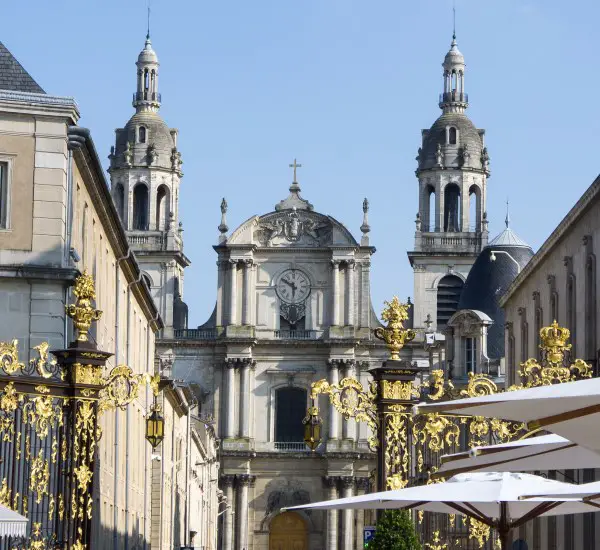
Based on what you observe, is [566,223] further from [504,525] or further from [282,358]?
[282,358]

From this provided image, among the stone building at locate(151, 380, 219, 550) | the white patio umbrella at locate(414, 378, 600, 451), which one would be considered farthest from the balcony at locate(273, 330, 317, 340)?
the white patio umbrella at locate(414, 378, 600, 451)

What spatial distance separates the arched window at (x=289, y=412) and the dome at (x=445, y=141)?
1410 cm

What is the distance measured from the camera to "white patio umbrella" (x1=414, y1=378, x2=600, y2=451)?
12555 millimetres

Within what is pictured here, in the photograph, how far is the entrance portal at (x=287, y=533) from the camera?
284 ft

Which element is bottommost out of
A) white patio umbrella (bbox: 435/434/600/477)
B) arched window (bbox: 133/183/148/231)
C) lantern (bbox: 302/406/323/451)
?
white patio umbrella (bbox: 435/434/600/477)

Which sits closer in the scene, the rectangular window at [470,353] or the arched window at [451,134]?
the rectangular window at [470,353]

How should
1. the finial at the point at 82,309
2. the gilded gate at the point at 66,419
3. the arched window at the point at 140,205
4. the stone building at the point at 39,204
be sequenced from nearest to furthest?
1. the gilded gate at the point at 66,419
2. the finial at the point at 82,309
3. the stone building at the point at 39,204
4. the arched window at the point at 140,205

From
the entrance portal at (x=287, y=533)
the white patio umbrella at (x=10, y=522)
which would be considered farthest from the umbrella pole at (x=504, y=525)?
the entrance portal at (x=287, y=533)

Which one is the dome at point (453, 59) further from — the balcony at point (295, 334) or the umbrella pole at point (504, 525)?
the umbrella pole at point (504, 525)

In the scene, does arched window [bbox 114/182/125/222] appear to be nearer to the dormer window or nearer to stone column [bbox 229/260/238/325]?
stone column [bbox 229/260/238/325]

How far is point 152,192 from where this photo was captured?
91.4 m

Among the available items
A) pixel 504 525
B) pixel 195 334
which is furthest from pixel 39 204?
pixel 195 334

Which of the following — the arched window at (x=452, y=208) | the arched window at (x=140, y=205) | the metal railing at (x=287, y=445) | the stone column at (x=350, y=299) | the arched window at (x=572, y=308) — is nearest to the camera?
the arched window at (x=572, y=308)

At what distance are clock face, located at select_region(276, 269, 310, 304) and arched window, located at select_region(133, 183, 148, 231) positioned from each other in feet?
27.8
